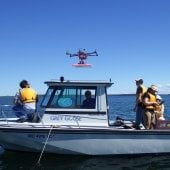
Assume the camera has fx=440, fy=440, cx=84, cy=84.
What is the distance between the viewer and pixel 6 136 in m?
12.8

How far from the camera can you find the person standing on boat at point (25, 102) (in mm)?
13297

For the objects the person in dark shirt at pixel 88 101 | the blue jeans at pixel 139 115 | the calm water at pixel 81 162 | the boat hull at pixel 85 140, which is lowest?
the calm water at pixel 81 162

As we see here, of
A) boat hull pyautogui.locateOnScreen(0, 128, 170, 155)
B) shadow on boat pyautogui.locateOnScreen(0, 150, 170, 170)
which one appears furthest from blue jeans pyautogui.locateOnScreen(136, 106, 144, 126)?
shadow on boat pyautogui.locateOnScreen(0, 150, 170, 170)

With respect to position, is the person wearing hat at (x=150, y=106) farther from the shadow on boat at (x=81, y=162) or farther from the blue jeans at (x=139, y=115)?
the shadow on boat at (x=81, y=162)

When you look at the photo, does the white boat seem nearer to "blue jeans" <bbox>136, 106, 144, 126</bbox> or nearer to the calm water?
the calm water

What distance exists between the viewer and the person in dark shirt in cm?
1316

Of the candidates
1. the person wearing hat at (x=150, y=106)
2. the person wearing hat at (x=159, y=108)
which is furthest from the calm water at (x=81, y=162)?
the person wearing hat at (x=159, y=108)

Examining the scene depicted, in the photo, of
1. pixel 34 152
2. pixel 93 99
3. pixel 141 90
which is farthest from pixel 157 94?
pixel 34 152

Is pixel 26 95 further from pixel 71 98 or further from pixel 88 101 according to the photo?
pixel 88 101

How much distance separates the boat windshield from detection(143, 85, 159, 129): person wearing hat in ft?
5.21

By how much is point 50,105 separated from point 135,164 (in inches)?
120

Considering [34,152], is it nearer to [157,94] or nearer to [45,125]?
[45,125]

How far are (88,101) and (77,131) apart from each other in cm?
107

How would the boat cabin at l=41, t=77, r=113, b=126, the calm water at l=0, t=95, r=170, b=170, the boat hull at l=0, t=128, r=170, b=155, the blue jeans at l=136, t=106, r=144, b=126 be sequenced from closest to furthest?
the calm water at l=0, t=95, r=170, b=170
the boat hull at l=0, t=128, r=170, b=155
the boat cabin at l=41, t=77, r=113, b=126
the blue jeans at l=136, t=106, r=144, b=126
